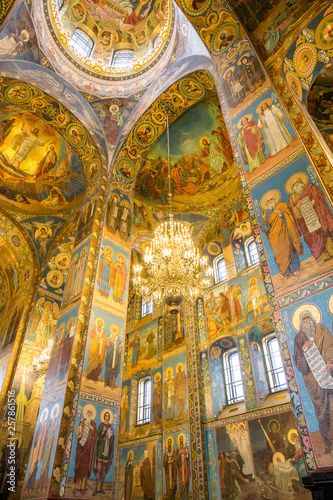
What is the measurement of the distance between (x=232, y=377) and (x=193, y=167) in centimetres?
726

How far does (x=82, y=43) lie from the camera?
12242 millimetres

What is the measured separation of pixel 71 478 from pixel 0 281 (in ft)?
33.3

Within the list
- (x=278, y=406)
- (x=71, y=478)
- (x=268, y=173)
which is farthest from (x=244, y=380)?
(x=268, y=173)

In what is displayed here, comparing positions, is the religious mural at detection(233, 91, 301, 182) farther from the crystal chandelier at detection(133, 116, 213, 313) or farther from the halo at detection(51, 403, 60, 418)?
the halo at detection(51, 403, 60, 418)

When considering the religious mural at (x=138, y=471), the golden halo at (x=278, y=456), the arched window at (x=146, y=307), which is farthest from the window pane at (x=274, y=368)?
the arched window at (x=146, y=307)

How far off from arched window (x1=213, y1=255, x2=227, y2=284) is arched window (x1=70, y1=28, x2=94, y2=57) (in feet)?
27.2

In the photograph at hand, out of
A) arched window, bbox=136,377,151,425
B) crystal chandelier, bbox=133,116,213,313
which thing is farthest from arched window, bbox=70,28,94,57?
arched window, bbox=136,377,151,425

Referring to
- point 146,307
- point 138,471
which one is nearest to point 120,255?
point 146,307

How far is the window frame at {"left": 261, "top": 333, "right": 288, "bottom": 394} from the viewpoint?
8984 millimetres

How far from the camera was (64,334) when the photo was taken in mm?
8898

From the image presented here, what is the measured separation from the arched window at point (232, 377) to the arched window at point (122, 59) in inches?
401

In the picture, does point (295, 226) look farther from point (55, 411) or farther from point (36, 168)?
point (36, 168)

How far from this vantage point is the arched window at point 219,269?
1208cm

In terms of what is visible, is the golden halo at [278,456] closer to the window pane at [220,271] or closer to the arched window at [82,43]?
the window pane at [220,271]
